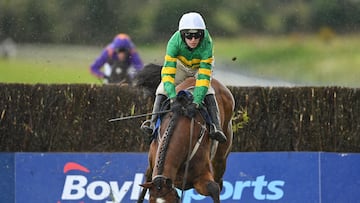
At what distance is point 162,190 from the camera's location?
11.3m

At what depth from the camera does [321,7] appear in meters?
19.2

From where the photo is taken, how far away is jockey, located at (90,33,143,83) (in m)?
18.0

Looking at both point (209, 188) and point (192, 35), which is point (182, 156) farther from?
point (192, 35)

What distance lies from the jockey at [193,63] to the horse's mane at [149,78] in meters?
0.99

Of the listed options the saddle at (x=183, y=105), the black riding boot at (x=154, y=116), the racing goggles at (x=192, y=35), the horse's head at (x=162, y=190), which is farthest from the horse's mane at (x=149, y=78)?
the horse's head at (x=162, y=190)

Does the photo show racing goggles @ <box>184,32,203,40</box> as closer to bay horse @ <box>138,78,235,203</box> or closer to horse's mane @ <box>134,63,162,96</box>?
bay horse @ <box>138,78,235,203</box>

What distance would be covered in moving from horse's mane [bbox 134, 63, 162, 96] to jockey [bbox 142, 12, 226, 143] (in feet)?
3.26

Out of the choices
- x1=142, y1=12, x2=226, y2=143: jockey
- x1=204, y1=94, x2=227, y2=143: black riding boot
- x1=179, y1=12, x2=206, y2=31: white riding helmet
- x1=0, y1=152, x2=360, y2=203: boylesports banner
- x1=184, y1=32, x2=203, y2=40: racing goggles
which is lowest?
x1=0, y1=152, x2=360, y2=203: boylesports banner

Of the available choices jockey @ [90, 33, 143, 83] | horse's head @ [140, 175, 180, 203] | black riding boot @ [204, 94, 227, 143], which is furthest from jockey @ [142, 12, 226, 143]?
jockey @ [90, 33, 143, 83]

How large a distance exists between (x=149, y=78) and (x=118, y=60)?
421 cm

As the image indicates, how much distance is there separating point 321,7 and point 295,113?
14.9 feet

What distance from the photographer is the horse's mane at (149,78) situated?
46.0ft

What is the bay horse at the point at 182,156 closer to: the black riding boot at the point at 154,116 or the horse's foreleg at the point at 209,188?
the horse's foreleg at the point at 209,188

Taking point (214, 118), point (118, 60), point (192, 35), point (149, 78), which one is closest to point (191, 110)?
point (214, 118)
